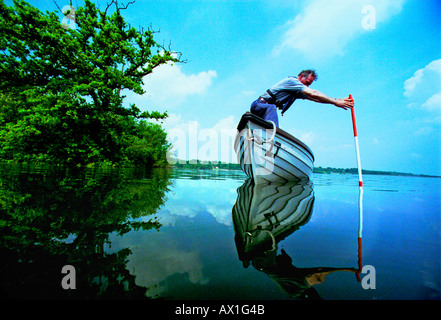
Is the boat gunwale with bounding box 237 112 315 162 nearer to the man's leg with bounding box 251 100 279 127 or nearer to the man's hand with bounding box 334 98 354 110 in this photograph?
the man's leg with bounding box 251 100 279 127

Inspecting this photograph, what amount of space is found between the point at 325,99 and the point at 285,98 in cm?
93

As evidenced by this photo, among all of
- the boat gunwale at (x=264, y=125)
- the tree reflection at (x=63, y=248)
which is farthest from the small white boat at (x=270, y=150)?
the tree reflection at (x=63, y=248)

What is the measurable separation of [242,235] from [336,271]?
57 cm

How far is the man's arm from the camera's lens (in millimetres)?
4191

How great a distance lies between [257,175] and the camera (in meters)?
4.70

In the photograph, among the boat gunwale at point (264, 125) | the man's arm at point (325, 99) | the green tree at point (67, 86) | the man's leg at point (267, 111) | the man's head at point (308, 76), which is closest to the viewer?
the boat gunwale at point (264, 125)

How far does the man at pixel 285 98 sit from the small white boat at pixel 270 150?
47 cm

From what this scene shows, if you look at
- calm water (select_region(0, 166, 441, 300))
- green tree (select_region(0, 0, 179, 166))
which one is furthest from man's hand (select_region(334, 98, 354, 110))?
green tree (select_region(0, 0, 179, 166))

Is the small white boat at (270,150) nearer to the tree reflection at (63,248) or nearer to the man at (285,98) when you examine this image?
the man at (285,98)

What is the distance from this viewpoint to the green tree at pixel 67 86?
947 cm

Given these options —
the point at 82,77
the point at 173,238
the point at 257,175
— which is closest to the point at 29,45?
the point at 82,77
